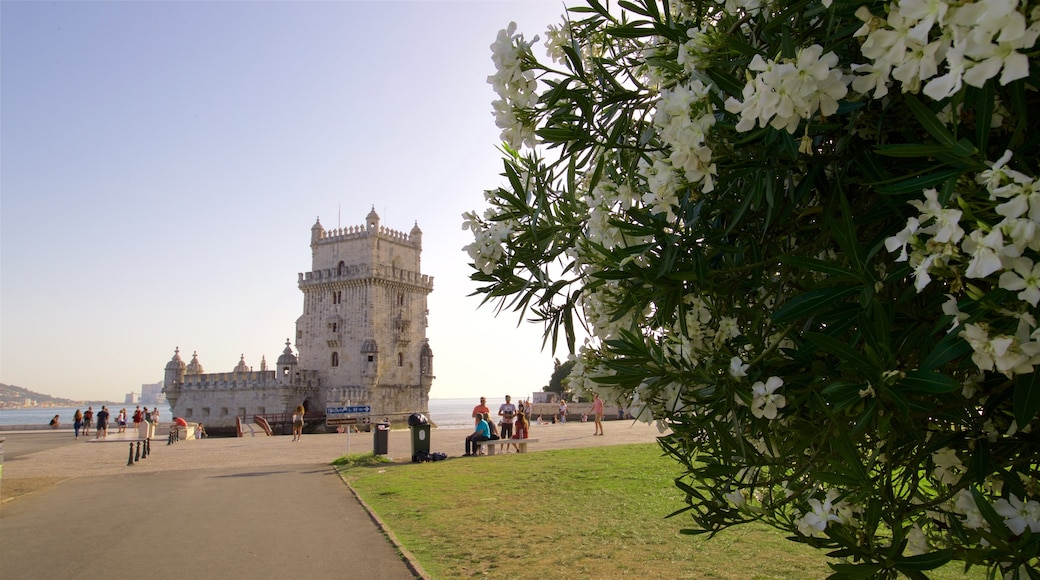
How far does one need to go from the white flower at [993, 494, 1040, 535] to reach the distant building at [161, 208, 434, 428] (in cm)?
5623

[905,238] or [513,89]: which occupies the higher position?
[513,89]

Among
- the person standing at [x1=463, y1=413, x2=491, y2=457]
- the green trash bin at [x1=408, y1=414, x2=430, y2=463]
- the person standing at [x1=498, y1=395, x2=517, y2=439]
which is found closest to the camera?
the green trash bin at [x1=408, y1=414, x2=430, y2=463]

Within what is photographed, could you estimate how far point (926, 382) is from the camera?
188 centimetres

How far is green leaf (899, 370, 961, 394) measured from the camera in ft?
5.97

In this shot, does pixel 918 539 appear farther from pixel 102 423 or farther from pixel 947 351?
pixel 102 423

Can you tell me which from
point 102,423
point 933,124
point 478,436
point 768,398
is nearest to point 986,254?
point 933,124

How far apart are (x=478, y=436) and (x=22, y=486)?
11.2 metres

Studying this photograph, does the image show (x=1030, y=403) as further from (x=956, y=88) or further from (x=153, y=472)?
(x=153, y=472)

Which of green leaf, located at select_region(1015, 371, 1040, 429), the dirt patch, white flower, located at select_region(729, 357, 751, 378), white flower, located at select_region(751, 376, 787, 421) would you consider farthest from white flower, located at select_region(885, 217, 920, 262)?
the dirt patch

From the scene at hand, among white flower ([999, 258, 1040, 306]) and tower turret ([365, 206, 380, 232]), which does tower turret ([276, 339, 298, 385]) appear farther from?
white flower ([999, 258, 1040, 306])

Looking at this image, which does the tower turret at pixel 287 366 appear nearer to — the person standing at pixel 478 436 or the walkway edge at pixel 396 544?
the person standing at pixel 478 436

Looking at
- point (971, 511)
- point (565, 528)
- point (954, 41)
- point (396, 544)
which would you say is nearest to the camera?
point (954, 41)

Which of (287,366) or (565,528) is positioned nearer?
(565,528)

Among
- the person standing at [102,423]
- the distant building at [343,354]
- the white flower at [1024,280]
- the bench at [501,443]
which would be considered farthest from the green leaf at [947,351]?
the distant building at [343,354]
